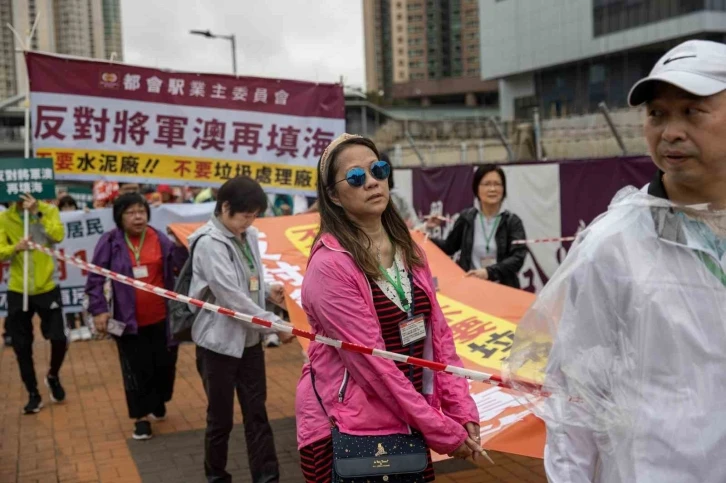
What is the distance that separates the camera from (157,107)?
757 centimetres

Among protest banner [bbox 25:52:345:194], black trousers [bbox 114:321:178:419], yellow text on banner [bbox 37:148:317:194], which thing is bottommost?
black trousers [bbox 114:321:178:419]

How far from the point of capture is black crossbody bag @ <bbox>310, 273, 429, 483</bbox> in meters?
2.63

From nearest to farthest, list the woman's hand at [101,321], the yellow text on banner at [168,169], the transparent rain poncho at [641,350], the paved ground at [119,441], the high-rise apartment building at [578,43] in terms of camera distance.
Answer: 1. the transparent rain poncho at [641,350]
2. the paved ground at [119,441]
3. the woman's hand at [101,321]
4. the yellow text on banner at [168,169]
5. the high-rise apartment building at [578,43]

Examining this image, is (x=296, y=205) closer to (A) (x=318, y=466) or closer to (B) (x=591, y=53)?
(A) (x=318, y=466)

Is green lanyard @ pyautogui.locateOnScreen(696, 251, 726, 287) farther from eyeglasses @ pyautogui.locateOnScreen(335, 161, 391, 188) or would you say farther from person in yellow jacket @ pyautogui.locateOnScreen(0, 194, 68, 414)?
person in yellow jacket @ pyautogui.locateOnScreen(0, 194, 68, 414)

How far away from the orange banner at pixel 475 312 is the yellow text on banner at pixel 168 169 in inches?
27.4

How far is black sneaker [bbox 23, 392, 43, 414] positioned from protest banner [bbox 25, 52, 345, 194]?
6.58ft

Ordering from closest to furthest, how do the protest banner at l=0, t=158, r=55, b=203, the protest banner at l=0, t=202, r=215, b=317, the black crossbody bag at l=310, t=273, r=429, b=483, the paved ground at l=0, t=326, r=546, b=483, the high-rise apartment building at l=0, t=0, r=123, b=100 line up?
the black crossbody bag at l=310, t=273, r=429, b=483, the paved ground at l=0, t=326, r=546, b=483, the protest banner at l=0, t=158, r=55, b=203, the protest banner at l=0, t=202, r=215, b=317, the high-rise apartment building at l=0, t=0, r=123, b=100

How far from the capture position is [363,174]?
112 inches

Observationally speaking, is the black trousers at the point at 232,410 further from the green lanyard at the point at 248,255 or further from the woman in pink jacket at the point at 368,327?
the woman in pink jacket at the point at 368,327

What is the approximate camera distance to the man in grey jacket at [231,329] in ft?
15.8

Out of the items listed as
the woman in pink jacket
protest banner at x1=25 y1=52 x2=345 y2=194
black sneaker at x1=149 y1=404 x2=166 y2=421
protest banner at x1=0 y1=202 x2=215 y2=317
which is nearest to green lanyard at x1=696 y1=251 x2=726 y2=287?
the woman in pink jacket

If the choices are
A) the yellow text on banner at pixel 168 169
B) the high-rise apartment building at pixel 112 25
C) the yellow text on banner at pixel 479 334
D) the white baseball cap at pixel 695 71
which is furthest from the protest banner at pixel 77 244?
the high-rise apartment building at pixel 112 25

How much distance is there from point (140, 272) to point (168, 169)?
1472 millimetres
